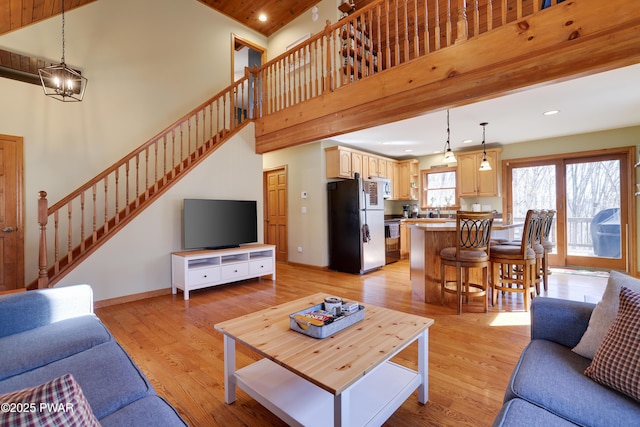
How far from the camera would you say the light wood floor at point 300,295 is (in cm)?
161

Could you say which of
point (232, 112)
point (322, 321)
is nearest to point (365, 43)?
point (232, 112)

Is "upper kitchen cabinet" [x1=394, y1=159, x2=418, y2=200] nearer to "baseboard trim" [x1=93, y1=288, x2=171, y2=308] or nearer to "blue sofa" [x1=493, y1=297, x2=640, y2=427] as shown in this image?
"baseboard trim" [x1=93, y1=288, x2=171, y2=308]

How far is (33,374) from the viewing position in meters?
1.23

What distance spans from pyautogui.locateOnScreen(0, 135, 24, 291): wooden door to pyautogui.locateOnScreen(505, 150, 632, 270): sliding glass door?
26.0 ft

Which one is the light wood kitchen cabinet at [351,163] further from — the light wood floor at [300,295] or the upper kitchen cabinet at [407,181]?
the light wood floor at [300,295]

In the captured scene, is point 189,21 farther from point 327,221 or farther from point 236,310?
point 236,310

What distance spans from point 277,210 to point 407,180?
3.20m

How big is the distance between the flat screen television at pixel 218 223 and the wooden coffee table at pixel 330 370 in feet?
8.53

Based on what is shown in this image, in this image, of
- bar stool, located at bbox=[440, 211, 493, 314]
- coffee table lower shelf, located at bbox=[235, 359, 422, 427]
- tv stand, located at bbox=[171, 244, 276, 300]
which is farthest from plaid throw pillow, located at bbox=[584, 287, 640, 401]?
tv stand, located at bbox=[171, 244, 276, 300]

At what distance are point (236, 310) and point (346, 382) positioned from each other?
241 centimetres

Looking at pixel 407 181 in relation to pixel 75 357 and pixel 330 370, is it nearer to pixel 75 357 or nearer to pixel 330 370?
pixel 330 370

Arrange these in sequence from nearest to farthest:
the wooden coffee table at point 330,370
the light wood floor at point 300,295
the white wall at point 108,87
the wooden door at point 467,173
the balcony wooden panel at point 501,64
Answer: the wooden coffee table at point 330,370 → the light wood floor at point 300,295 → the balcony wooden panel at point 501,64 → the white wall at point 108,87 → the wooden door at point 467,173

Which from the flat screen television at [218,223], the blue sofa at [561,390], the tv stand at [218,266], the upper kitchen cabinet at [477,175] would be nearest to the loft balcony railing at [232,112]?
the flat screen television at [218,223]

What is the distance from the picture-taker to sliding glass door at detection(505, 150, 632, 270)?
15.9 ft
